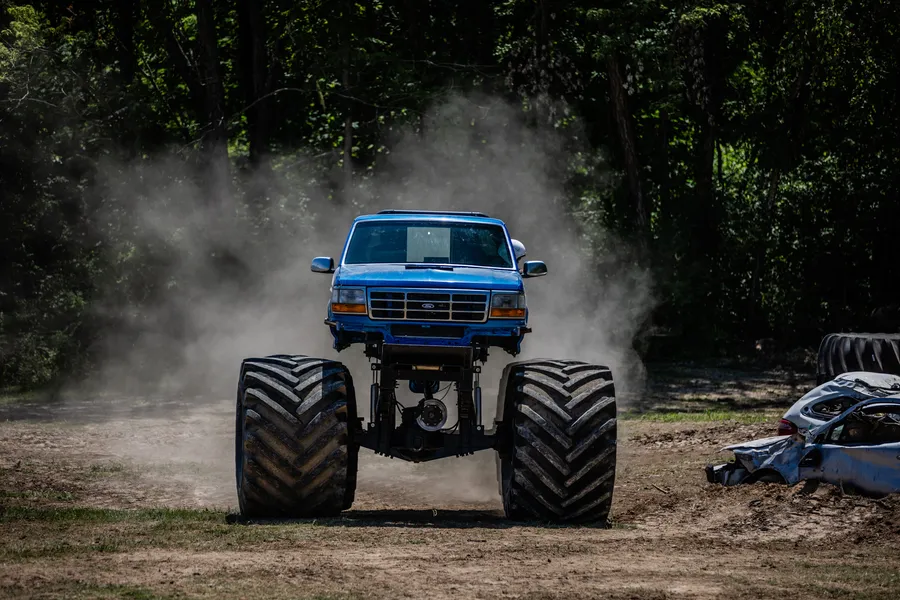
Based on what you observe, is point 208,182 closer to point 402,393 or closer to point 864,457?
point 402,393

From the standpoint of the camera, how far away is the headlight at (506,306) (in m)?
12.8

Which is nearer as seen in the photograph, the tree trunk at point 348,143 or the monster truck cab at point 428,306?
the monster truck cab at point 428,306

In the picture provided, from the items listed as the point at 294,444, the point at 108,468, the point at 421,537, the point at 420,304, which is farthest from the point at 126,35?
the point at 421,537

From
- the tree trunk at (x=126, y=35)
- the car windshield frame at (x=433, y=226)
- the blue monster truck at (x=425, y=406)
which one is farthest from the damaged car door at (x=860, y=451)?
the tree trunk at (x=126, y=35)

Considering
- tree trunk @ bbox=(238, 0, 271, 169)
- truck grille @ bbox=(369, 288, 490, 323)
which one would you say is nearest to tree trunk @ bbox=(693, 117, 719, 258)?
tree trunk @ bbox=(238, 0, 271, 169)

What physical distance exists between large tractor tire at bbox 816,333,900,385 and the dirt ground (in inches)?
71.1

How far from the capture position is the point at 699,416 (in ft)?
76.8

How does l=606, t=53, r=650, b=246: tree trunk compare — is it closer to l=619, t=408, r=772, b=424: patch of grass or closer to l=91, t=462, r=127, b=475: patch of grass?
l=619, t=408, r=772, b=424: patch of grass

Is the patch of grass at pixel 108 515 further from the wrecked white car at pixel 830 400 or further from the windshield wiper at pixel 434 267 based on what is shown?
the wrecked white car at pixel 830 400

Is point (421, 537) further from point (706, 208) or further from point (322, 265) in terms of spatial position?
point (706, 208)

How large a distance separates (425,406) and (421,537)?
1545 mm

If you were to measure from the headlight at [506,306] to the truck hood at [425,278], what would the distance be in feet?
0.26

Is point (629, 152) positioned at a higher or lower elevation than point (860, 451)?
higher

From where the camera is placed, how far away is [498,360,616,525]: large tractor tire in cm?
1194
